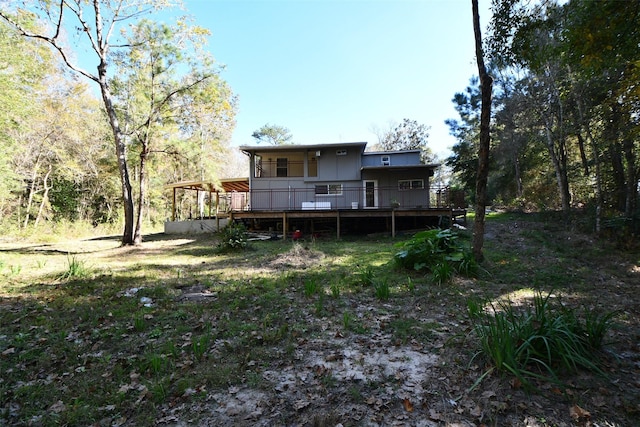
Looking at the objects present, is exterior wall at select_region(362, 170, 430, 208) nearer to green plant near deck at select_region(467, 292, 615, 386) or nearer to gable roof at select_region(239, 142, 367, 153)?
gable roof at select_region(239, 142, 367, 153)

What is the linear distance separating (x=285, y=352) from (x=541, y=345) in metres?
2.56

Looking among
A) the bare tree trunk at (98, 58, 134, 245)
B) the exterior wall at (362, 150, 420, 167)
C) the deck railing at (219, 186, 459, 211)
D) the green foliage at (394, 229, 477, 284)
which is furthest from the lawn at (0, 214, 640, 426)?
the exterior wall at (362, 150, 420, 167)

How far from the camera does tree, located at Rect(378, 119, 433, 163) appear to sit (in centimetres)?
3134

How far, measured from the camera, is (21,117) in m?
11.1

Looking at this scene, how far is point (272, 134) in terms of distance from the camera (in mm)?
34969

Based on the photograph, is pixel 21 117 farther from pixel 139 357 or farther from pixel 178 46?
pixel 139 357

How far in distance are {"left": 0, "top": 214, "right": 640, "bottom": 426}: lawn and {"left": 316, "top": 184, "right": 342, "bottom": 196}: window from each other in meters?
9.91

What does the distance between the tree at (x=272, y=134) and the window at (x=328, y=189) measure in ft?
66.4

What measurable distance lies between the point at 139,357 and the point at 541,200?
72.7ft

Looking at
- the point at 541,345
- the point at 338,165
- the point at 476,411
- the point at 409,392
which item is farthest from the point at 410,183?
the point at 476,411

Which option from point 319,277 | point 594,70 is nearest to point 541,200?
point 594,70

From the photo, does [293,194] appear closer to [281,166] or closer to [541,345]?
[281,166]

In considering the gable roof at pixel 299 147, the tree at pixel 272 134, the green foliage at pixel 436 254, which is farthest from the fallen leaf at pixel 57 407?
the tree at pixel 272 134


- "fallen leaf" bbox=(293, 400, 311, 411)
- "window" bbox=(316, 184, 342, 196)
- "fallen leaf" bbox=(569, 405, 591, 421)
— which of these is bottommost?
"fallen leaf" bbox=(293, 400, 311, 411)
